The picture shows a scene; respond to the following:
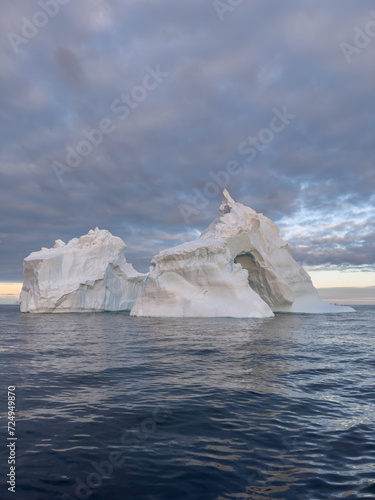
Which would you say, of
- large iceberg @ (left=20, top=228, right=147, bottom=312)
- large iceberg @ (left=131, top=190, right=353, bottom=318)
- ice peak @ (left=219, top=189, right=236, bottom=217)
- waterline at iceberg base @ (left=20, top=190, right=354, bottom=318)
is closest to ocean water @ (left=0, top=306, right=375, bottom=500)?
large iceberg @ (left=131, top=190, right=353, bottom=318)

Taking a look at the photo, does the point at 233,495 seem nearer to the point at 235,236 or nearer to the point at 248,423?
the point at 248,423

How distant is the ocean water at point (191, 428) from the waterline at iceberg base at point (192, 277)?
21.5m

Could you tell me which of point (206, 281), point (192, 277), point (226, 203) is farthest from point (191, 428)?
point (226, 203)

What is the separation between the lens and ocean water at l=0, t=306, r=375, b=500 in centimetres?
442

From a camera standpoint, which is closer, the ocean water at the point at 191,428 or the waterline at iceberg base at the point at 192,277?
the ocean water at the point at 191,428

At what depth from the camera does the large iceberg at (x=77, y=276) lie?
148ft

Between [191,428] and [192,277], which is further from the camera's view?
[192,277]

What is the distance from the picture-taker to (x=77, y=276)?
154 ft

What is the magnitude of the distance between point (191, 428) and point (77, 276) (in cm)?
4325

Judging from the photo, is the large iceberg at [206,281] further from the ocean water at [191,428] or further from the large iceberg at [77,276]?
the ocean water at [191,428]

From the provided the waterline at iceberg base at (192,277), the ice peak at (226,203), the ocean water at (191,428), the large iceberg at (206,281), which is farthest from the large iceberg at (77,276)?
the ocean water at (191,428)

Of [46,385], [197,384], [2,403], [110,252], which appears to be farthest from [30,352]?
[110,252]

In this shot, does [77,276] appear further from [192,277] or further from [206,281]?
[206,281]

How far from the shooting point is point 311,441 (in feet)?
18.8
